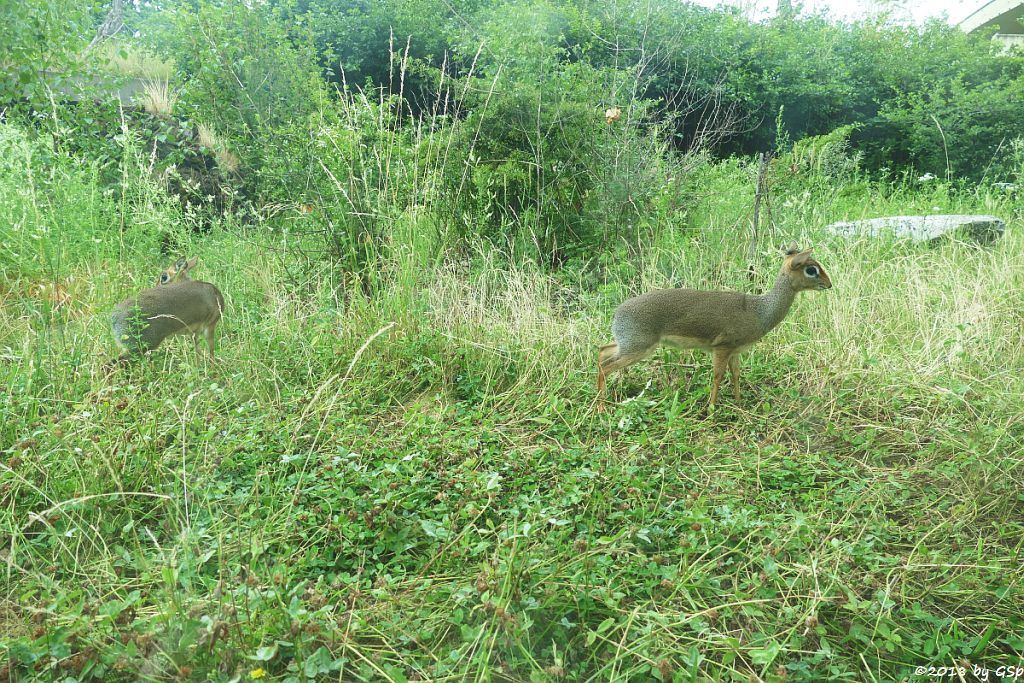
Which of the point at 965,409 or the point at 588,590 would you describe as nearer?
the point at 588,590

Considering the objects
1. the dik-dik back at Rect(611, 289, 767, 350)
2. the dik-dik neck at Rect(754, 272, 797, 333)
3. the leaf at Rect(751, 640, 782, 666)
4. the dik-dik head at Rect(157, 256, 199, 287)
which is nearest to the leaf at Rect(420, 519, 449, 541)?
the leaf at Rect(751, 640, 782, 666)

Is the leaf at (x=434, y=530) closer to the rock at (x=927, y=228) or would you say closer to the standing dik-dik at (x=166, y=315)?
the standing dik-dik at (x=166, y=315)

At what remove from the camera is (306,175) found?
535cm

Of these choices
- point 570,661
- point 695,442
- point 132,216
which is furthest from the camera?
point 132,216

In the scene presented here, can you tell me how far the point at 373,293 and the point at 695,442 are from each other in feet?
7.20

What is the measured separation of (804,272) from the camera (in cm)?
365

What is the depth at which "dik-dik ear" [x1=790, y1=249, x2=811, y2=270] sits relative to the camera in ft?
11.8

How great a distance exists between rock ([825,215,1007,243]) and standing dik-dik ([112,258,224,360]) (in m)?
4.40

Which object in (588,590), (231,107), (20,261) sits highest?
(231,107)

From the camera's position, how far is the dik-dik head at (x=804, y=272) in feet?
11.9

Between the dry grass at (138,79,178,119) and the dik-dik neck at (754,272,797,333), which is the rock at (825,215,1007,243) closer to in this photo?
the dik-dik neck at (754,272,797,333)

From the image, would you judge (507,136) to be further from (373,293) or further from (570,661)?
(570,661)

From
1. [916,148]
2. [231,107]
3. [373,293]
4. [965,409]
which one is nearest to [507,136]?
[373,293]

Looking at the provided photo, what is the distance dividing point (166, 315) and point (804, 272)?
2989 mm
